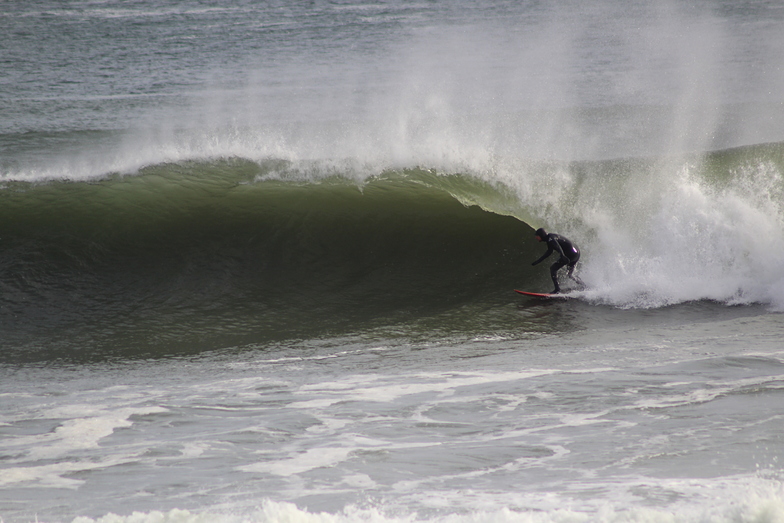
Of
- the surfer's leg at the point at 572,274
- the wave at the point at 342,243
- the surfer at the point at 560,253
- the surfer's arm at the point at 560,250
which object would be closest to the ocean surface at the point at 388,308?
the wave at the point at 342,243

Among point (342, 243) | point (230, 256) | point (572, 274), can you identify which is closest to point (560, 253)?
point (572, 274)

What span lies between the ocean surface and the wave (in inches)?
1.8

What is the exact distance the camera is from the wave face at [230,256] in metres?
7.80

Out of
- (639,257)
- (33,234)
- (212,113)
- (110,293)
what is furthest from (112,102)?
(639,257)

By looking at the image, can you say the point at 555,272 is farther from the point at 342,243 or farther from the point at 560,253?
the point at 342,243

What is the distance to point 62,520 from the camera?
3791 mm

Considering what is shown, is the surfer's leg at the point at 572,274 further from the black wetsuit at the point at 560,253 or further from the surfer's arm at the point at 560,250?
the surfer's arm at the point at 560,250

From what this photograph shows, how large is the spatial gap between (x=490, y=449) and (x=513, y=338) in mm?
2823

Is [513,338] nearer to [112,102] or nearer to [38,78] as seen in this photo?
[112,102]

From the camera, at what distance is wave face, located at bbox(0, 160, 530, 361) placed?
25.6ft

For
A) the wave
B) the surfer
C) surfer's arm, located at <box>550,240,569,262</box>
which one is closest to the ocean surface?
the wave

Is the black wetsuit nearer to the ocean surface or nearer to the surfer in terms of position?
the surfer

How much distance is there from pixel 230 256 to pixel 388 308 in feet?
8.42

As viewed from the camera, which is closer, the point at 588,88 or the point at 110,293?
the point at 110,293
